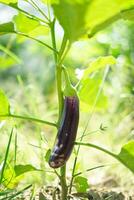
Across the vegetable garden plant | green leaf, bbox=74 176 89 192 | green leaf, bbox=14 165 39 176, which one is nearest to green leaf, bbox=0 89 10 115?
the vegetable garden plant

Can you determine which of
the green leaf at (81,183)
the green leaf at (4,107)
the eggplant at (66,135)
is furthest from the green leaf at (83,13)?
the green leaf at (81,183)

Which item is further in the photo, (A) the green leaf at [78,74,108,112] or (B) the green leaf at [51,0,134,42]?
(A) the green leaf at [78,74,108,112]

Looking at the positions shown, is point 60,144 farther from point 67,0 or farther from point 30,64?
point 30,64

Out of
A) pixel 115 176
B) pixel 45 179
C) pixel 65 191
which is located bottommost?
pixel 115 176

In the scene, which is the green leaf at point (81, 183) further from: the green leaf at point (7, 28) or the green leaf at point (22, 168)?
the green leaf at point (7, 28)

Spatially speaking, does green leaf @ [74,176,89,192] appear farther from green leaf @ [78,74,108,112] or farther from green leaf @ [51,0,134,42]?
green leaf @ [51,0,134,42]

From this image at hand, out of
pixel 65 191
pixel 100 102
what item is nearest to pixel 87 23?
pixel 65 191

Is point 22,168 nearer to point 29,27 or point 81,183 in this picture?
point 81,183

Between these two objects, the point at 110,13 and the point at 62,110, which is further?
the point at 62,110
